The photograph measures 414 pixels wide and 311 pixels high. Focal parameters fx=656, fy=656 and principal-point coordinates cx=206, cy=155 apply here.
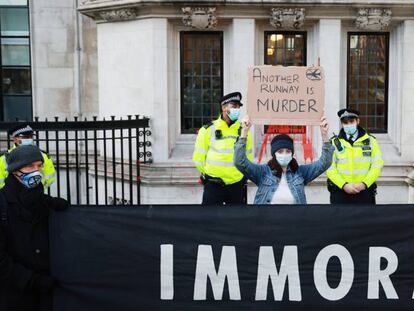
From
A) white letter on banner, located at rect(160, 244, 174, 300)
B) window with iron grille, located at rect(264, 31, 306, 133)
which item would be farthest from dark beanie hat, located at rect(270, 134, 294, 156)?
window with iron grille, located at rect(264, 31, 306, 133)

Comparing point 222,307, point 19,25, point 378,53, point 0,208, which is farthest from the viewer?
point 19,25

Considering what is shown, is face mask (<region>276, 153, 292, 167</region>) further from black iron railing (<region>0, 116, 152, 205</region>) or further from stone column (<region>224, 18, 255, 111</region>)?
stone column (<region>224, 18, 255, 111</region>)

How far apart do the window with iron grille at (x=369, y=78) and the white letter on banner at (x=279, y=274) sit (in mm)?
6169

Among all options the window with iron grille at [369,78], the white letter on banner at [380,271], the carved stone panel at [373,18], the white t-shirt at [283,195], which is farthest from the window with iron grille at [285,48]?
the white letter on banner at [380,271]

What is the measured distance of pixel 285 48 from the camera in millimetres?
10727

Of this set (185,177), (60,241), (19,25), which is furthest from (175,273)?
(19,25)

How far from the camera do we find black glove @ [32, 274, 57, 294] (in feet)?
15.4

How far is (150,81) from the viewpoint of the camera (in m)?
10.3

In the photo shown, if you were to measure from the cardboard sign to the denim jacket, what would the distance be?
0.68 metres

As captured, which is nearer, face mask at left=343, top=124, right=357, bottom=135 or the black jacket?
the black jacket

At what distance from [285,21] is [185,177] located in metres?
2.87

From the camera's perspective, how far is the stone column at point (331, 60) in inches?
406

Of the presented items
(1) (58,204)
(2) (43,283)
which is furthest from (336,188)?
(2) (43,283)

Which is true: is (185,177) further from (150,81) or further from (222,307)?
(222,307)
